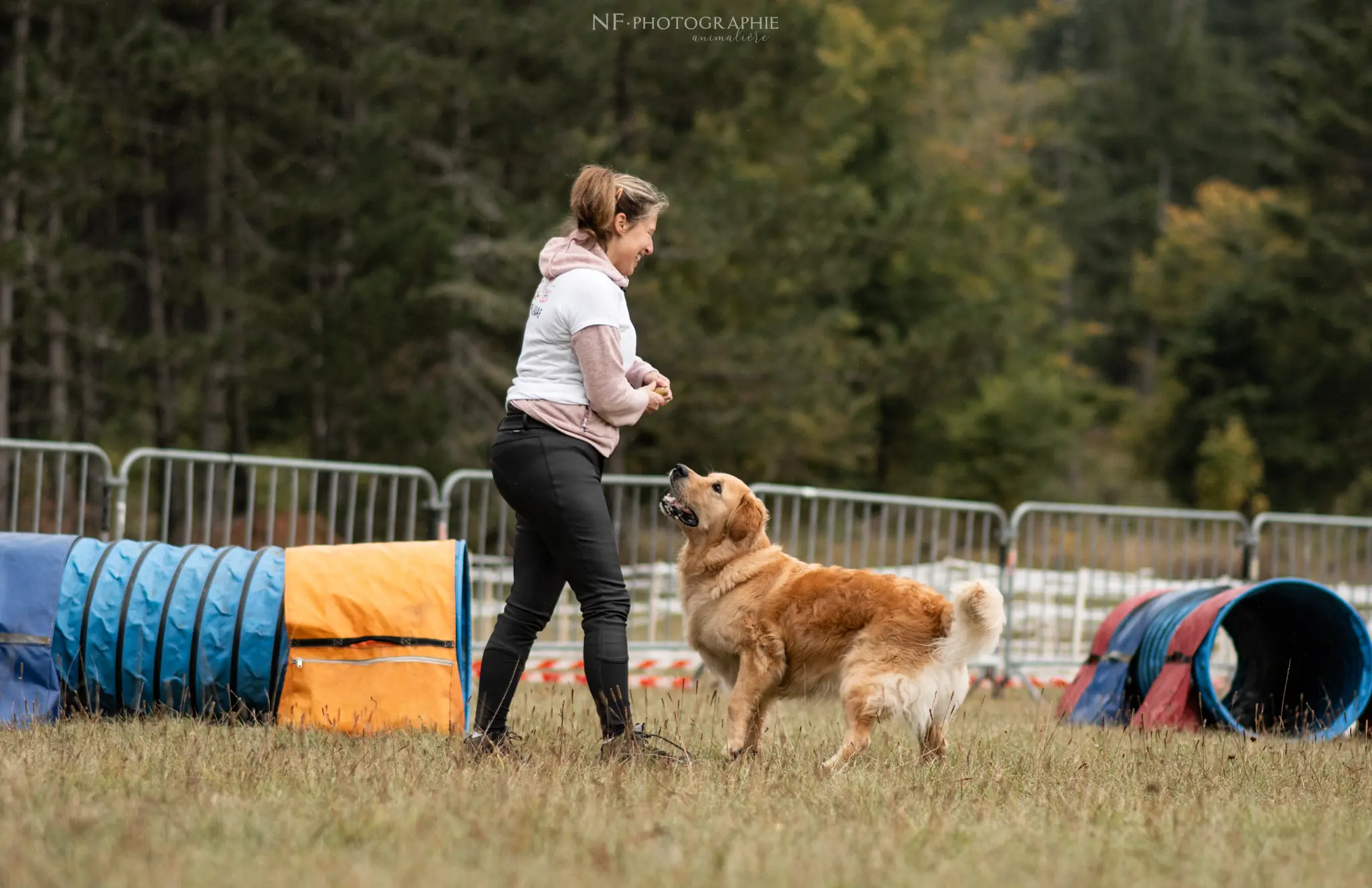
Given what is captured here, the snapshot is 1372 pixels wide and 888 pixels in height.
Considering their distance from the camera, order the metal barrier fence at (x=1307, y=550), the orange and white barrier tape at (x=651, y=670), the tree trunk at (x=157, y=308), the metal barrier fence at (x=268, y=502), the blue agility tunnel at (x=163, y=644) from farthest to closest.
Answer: the tree trunk at (x=157, y=308)
the metal barrier fence at (x=1307, y=550)
the orange and white barrier tape at (x=651, y=670)
the metal barrier fence at (x=268, y=502)
the blue agility tunnel at (x=163, y=644)

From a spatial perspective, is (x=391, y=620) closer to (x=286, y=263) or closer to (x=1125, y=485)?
(x=286, y=263)

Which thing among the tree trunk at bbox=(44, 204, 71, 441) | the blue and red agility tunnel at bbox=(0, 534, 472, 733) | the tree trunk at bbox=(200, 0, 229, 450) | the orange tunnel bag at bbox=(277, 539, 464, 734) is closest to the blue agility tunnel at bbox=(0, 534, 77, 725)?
the blue and red agility tunnel at bbox=(0, 534, 472, 733)

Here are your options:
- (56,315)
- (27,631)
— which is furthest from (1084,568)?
(56,315)

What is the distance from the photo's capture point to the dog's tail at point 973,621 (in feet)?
16.0

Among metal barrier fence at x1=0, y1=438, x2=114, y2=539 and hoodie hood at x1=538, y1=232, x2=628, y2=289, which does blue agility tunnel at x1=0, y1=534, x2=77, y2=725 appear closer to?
hoodie hood at x1=538, y1=232, x2=628, y2=289

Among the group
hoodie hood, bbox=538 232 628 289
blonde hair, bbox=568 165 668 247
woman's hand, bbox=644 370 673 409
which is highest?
blonde hair, bbox=568 165 668 247

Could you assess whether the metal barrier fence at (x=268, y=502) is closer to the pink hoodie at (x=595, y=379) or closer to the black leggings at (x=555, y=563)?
the black leggings at (x=555, y=563)

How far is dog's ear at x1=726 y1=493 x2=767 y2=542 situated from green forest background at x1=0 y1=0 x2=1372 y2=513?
12.9 m

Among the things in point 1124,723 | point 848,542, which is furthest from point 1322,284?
point 1124,723

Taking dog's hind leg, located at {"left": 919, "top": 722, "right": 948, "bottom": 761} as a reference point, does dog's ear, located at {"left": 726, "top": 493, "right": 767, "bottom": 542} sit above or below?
above

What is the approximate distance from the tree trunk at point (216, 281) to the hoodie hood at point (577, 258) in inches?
580

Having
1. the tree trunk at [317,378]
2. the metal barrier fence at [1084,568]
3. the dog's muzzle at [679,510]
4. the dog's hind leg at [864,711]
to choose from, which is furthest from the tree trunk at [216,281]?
the dog's hind leg at [864,711]

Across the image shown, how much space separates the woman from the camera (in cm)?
444

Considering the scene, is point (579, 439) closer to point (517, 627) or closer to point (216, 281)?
point (517, 627)
